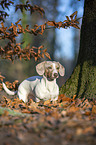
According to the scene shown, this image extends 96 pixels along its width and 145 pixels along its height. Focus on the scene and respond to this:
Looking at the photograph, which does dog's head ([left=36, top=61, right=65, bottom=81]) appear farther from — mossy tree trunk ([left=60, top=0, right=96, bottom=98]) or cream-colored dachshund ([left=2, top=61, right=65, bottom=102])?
mossy tree trunk ([left=60, top=0, right=96, bottom=98])

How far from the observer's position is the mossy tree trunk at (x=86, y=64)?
3842mm

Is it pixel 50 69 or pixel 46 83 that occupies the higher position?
pixel 50 69

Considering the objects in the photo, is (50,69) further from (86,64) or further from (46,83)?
(86,64)

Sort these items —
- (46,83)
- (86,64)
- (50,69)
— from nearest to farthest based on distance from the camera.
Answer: (50,69)
(46,83)
(86,64)

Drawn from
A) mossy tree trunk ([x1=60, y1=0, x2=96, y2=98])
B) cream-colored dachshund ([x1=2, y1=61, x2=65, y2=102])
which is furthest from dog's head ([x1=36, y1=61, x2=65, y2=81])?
mossy tree trunk ([x1=60, y1=0, x2=96, y2=98])

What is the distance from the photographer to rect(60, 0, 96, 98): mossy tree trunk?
3.84 metres

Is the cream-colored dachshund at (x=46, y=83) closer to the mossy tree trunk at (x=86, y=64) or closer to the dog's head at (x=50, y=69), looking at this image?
the dog's head at (x=50, y=69)

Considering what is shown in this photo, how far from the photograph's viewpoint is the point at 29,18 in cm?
1165

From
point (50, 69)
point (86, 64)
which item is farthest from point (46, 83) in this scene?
point (86, 64)

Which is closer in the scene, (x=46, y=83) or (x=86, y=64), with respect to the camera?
(x=46, y=83)

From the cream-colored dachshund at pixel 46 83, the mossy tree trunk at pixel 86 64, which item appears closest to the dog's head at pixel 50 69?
the cream-colored dachshund at pixel 46 83

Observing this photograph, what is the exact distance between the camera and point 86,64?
3.98 metres

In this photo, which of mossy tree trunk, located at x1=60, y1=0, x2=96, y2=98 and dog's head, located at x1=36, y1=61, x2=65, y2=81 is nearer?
dog's head, located at x1=36, y1=61, x2=65, y2=81

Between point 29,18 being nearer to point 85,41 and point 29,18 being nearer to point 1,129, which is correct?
point 85,41
